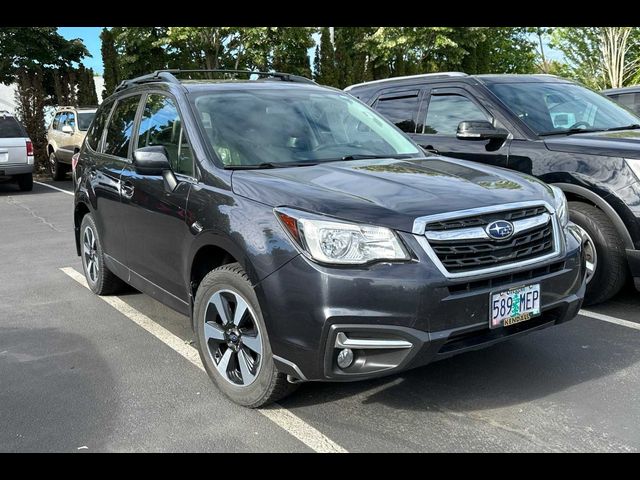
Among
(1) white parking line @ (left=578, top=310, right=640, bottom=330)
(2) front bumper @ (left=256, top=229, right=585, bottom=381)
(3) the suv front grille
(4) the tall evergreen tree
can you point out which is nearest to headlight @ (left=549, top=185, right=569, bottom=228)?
(3) the suv front grille

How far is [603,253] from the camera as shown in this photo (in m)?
5.07

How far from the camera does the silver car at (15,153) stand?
14406 millimetres

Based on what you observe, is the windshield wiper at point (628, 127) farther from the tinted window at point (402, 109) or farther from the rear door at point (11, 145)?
the rear door at point (11, 145)

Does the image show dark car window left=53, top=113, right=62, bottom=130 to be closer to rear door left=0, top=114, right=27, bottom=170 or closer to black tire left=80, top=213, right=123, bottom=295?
rear door left=0, top=114, right=27, bottom=170

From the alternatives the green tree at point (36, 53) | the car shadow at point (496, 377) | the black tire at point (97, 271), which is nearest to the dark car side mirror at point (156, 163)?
the car shadow at point (496, 377)

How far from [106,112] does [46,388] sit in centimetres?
266

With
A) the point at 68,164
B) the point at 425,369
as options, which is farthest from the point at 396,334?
the point at 68,164

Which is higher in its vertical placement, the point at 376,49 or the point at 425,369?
the point at 376,49

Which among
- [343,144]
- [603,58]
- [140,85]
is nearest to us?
[343,144]

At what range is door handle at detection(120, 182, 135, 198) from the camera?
464 cm

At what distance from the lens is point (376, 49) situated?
25141 mm

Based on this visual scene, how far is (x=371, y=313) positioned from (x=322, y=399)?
0.91m

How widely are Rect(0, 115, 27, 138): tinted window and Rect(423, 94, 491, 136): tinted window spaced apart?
37.0 feet
